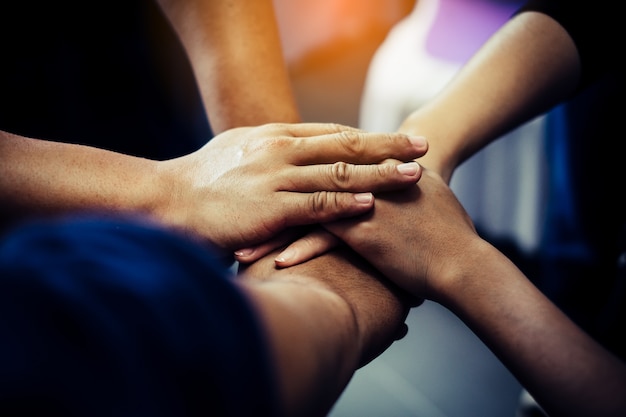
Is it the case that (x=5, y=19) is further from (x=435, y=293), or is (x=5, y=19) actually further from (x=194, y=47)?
(x=435, y=293)

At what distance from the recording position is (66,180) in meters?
0.68

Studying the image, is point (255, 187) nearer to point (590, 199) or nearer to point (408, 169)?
point (408, 169)

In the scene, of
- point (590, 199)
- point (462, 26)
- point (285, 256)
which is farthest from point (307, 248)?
point (462, 26)

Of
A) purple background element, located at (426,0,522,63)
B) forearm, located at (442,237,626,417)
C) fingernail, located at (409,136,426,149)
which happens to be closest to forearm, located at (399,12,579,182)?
fingernail, located at (409,136,426,149)

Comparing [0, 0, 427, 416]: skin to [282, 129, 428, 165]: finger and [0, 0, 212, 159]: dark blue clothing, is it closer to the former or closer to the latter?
[282, 129, 428, 165]: finger

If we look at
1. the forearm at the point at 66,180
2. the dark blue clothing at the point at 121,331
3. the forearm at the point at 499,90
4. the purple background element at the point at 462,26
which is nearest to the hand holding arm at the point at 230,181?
the forearm at the point at 66,180

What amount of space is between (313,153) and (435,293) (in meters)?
0.23

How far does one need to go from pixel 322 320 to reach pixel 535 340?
25 cm

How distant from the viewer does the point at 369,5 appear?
2090 millimetres

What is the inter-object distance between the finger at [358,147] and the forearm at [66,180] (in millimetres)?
198

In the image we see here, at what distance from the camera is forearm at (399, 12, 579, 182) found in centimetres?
83

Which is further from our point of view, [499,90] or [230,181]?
[499,90]

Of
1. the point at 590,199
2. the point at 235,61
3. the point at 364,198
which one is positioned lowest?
the point at 590,199

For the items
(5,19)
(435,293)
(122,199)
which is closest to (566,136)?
(435,293)
